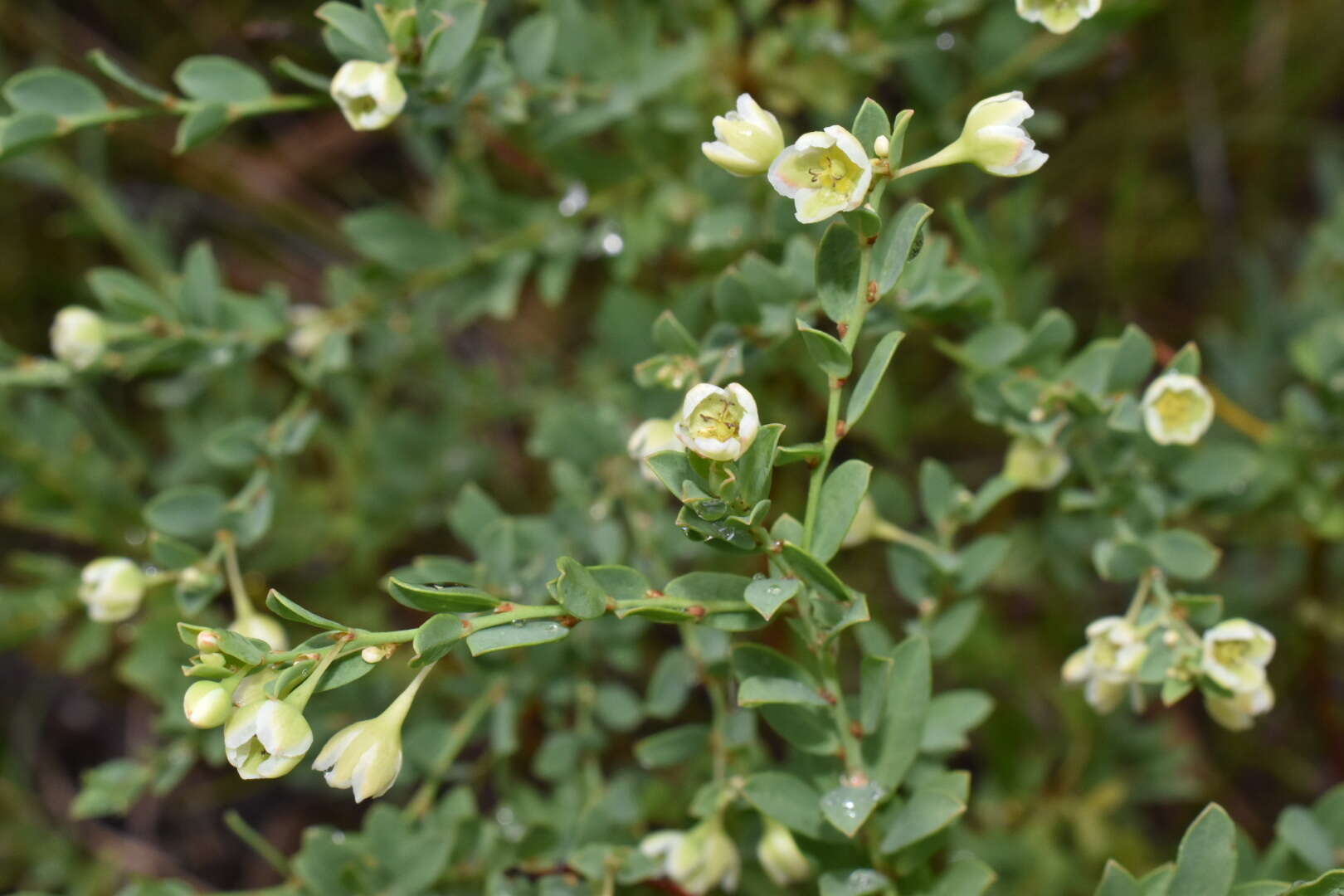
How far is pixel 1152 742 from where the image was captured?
7.01ft

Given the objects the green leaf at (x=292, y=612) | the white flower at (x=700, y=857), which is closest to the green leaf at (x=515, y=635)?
the green leaf at (x=292, y=612)

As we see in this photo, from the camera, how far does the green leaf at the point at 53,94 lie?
149cm

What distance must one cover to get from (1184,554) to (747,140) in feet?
2.64

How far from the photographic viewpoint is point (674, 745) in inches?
61.3

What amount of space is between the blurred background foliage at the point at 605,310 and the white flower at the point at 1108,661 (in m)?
0.39

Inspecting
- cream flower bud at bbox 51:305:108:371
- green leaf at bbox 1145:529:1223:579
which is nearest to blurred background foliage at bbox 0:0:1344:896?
cream flower bud at bbox 51:305:108:371

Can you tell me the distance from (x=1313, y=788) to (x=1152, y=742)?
1.61 feet

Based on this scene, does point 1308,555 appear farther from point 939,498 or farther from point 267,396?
point 267,396

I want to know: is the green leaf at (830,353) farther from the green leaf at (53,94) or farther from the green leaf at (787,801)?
the green leaf at (53,94)

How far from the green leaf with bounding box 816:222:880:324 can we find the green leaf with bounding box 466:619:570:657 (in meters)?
0.42

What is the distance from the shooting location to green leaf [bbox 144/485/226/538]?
164cm

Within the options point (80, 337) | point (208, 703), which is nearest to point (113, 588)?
point (80, 337)

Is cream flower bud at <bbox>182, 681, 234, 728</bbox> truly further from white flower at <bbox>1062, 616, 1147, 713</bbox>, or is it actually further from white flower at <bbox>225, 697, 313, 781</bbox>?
white flower at <bbox>1062, 616, 1147, 713</bbox>

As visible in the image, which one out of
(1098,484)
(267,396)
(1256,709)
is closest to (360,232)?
(267,396)
